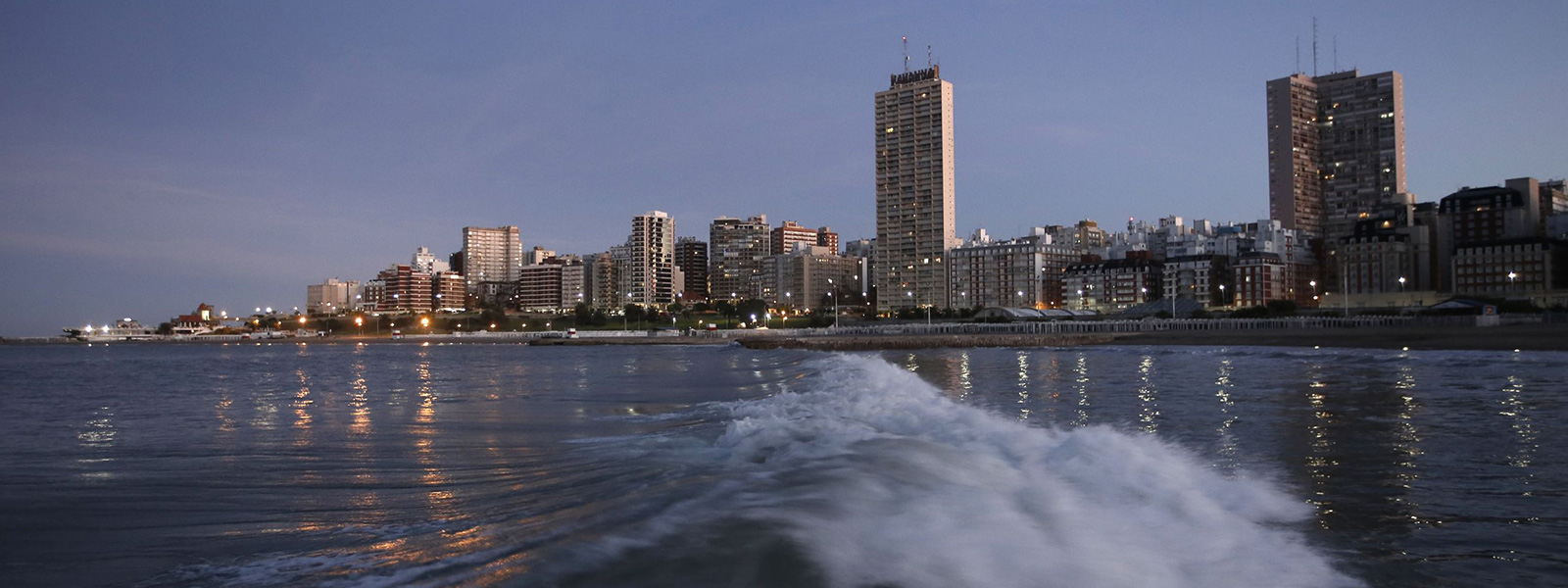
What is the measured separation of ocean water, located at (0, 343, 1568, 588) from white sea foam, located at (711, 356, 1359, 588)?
0.03 m

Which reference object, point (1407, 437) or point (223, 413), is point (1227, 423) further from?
point (223, 413)

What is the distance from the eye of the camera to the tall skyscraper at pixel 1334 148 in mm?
166375

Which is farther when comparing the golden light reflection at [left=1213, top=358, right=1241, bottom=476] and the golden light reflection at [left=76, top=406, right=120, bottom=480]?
the golden light reflection at [left=76, top=406, right=120, bottom=480]

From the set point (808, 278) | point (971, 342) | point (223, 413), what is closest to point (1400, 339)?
point (971, 342)

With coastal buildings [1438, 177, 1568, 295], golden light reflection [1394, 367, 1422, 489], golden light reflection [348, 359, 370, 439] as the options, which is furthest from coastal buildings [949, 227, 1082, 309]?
golden light reflection [1394, 367, 1422, 489]

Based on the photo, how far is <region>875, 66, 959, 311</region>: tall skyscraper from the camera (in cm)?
15475

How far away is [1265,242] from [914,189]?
181ft

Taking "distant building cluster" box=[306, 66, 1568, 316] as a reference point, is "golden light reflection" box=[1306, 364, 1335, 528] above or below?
below

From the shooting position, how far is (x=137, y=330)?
177875 millimetres

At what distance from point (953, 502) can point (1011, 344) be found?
157ft

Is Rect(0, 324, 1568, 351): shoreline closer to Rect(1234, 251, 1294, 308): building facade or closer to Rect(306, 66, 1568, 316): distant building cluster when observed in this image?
Rect(306, 66, 1568, 316): distant building cluster

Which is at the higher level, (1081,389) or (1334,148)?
(1334,148)

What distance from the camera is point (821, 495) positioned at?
6645 mm

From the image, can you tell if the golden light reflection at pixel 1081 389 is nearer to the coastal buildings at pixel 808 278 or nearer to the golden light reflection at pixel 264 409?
the golden light reflection at pixel 264 409
